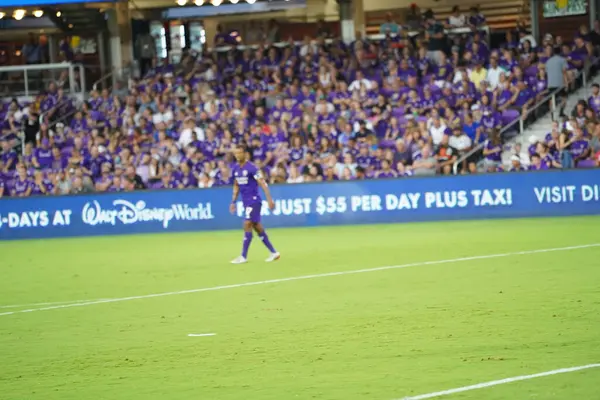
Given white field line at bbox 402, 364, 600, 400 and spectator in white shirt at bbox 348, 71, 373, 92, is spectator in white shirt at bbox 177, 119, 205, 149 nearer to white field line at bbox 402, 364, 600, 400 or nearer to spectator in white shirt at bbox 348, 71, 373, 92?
spectator in white shirt at bbox 348, 71, 373, 92

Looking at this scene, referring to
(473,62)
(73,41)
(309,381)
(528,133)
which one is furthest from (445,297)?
(73,41)

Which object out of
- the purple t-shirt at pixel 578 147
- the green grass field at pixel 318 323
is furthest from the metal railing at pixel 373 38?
the green grass field at pixel 318 323

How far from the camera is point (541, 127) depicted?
29.7 meters

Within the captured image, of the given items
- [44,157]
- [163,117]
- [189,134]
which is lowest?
[44,157]

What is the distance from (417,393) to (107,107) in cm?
2752

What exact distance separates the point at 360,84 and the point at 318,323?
19580mm

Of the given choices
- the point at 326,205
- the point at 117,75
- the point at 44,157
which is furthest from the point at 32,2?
the point at 326,205

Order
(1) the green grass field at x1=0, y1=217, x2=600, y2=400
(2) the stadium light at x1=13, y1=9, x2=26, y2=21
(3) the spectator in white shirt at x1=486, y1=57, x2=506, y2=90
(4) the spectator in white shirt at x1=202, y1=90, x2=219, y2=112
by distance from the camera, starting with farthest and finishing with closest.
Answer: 1. (2) the stadium light at x1=13, y1=9, x2=26, y2=21
2. (4) the spectator in white shirt at x1=202, y1=90, x2=219, y2=112
3. (3) the spectator in white shirt at x1=486, y1=57, x2=506, y2=90
4. (1) the green grass field at x1=0, y1=217, x2=600, y2=400

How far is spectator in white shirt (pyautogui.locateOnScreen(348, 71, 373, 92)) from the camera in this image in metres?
32.0

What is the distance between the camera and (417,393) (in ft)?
29.3

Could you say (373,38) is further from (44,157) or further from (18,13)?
(18,13)

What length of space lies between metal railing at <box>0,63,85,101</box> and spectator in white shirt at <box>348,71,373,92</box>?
9837 millimetres

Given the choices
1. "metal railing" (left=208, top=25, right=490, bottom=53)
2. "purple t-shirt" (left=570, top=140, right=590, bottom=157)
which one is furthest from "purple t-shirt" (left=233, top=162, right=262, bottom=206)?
"metal railing" (left=208, top=25, right=490, bottom=53)

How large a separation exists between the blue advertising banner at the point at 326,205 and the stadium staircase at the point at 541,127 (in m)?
1.99
